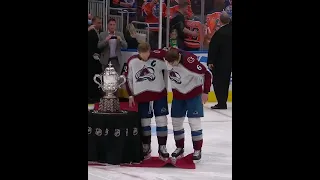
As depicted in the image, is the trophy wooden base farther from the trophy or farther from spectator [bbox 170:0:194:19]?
spectator [bbox 170:0:194:19]

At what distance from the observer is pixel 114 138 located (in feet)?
11.6

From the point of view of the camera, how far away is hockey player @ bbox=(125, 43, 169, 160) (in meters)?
3.62

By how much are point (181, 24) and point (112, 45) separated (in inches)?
44.6

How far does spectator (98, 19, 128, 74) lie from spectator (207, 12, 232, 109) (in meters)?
1.36

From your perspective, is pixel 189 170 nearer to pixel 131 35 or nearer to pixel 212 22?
pixel 131 35

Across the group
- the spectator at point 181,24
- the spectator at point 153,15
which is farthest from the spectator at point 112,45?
the spectator at point 181,24

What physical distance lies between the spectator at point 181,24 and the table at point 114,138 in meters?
3.66

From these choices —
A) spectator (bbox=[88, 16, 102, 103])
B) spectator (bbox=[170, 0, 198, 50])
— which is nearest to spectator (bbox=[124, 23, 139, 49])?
spectator (bbox=[88, 16, 102, 103])

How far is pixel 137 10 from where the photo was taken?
731 centimetres

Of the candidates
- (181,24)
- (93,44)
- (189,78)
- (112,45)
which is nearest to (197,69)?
(189,78)

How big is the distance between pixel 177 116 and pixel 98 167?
713mm
